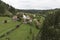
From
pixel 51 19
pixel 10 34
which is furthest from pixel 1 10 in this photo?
pixel 51 19

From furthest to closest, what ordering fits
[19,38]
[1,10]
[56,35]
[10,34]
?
[1,10], [10,34], [19,38], [56,35]

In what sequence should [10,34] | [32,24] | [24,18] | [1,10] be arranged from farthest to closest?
1. [1,10]
2. [24,18]
3. [32,24]
4. [10,34]

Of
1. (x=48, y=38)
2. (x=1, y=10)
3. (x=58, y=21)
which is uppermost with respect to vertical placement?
(x=58, y=21)

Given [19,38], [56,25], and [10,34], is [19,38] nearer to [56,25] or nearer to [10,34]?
[10,34]

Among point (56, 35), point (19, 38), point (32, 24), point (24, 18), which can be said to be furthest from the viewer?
point (24, 18)

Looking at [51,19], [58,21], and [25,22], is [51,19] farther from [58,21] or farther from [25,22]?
[25,22]

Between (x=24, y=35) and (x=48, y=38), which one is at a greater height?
(x=48, y=38)

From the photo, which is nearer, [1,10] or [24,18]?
[24,18]

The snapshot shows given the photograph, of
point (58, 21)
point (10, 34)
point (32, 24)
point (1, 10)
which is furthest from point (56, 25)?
point (1, 10)

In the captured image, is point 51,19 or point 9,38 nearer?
point 51,19
